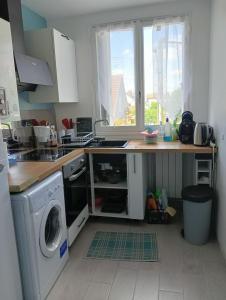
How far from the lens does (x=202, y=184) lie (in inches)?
91.7

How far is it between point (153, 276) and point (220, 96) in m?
1.56

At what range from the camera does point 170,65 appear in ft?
8.54

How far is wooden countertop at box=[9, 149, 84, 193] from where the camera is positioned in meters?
1.38

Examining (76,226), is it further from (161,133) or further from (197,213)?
(161,133)

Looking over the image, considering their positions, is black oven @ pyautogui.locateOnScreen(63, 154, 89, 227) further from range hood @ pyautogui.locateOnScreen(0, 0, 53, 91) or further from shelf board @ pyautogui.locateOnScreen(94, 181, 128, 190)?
range hood @ pyautogui.locateOnScreen(0, 0, 53, 91)

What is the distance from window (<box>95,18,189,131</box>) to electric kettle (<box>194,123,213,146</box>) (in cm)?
43

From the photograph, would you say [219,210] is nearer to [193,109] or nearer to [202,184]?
[202,184]

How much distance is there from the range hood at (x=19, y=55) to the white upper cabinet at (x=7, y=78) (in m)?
0.15

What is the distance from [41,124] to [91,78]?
851 mm

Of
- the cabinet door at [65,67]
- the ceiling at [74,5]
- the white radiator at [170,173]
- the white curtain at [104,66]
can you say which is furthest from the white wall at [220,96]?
the cabinet door at [65,67]

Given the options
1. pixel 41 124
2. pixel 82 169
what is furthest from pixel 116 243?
pixel 41 124

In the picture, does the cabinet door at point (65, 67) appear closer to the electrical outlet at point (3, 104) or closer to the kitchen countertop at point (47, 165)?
the kitchen countertop at point (47, 165)

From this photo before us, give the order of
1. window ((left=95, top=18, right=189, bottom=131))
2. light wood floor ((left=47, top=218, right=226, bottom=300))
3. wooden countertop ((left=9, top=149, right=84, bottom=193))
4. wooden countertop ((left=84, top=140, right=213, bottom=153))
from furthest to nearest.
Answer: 1. window ((left=95, top=18, right=189, bottom=131))
2. wooden countertop ((left=84, top=140, right=213, bottom=153))
3. light wood floor ((left=47, top=218, right=226, bottom=300))
4. wooden countertop ((left=9, top=149, right=84, bottom=193))

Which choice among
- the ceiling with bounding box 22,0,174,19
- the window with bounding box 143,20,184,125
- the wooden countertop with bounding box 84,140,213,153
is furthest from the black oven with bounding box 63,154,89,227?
the ceiling with bounding box 22,0,174,19
